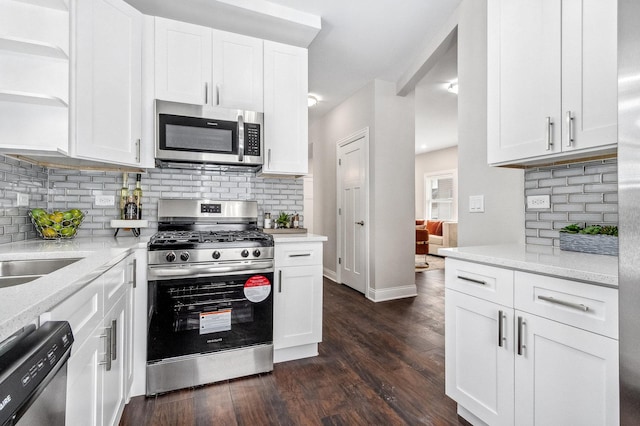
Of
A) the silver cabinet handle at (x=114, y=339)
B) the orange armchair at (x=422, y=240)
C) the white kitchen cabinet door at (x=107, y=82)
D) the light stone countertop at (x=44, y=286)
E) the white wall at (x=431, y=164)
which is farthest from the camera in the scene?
the white wall at (x=431, y=164)

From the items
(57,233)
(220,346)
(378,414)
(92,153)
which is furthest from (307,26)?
(378,414)

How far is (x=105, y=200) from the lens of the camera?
230cm

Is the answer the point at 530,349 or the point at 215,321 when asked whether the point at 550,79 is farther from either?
the point at 215,321

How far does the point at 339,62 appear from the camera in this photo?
11.5 ft

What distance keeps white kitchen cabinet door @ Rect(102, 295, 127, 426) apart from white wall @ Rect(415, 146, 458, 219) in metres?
7.81

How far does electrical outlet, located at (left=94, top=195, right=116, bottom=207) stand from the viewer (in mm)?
2281

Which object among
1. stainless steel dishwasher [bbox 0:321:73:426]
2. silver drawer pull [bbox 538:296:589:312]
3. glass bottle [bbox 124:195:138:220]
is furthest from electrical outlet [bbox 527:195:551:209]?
glass bottle [bbox 124:195:138:220]

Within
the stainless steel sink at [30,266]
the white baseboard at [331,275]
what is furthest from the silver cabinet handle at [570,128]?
the white baseboard at [331,275]

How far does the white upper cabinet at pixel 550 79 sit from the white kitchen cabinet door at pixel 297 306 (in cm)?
145

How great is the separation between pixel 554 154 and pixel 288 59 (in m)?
2.01

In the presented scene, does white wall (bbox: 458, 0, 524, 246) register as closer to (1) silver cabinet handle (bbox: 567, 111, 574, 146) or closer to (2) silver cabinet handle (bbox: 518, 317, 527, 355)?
(1) silver cabinet handle (bbox: 567, 111, 574, 146)

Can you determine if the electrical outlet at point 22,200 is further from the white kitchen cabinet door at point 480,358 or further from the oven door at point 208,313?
the white kitchen cabinet door at point 480,358

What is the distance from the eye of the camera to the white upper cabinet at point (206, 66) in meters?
2.21

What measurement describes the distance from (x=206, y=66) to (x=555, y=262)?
96.7 inches
